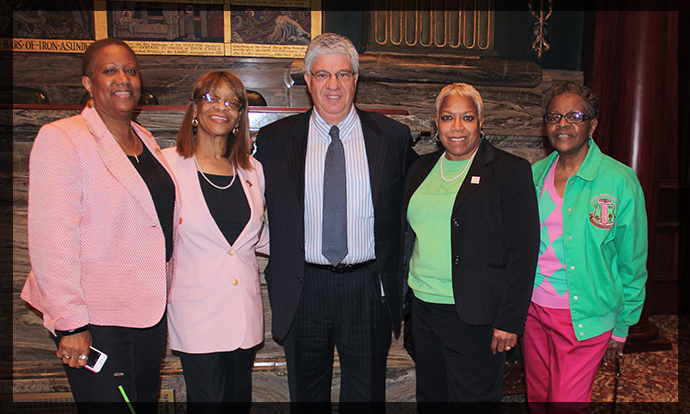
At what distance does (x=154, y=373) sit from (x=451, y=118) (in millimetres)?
1496

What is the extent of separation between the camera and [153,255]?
4.71ft

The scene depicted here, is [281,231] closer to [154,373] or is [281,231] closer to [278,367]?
[154,373]

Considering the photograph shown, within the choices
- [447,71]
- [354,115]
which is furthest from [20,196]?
[447,71]

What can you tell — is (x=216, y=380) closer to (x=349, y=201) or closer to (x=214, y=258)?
(x=214, y=258)

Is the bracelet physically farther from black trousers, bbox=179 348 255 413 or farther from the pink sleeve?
black trousers, bbox=179 348 255 413

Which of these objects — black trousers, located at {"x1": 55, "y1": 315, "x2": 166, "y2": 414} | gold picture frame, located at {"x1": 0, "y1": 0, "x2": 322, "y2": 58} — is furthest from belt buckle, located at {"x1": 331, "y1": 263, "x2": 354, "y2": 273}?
gold picture frame, located at {"x1": 0, "y1": 0, "x2": 322, "y2": 58}

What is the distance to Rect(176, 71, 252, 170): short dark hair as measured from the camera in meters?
1.61

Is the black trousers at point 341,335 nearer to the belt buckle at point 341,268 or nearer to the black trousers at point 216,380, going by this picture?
the belt buckle at point 341,268

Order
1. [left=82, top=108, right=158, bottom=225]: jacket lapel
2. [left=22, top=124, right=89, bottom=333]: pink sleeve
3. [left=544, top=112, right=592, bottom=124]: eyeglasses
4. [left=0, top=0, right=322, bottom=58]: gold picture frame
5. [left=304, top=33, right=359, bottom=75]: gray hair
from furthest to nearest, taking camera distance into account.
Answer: [left=0, top=0, right=322, bottom=58]: gold picture frame → [left=304, top=33, right=359, bottom=75]: gray hair → [left=544, top=112, right=592, bottom=124]: eyeglasses → [left=82, top=108, right=158, bottom=225]: jacket lapel → [left=22, top=124, right=89, bottom=333]: pink sleeve

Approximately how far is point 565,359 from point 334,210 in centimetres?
111

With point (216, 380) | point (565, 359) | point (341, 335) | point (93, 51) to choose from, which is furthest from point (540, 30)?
point (216, 380)

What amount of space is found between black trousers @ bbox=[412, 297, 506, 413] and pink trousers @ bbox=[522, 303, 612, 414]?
234 mm

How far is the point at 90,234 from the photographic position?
1.33 m

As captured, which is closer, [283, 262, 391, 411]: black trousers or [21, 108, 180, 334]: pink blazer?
[21, 108, 180, 334]: pink blazer
